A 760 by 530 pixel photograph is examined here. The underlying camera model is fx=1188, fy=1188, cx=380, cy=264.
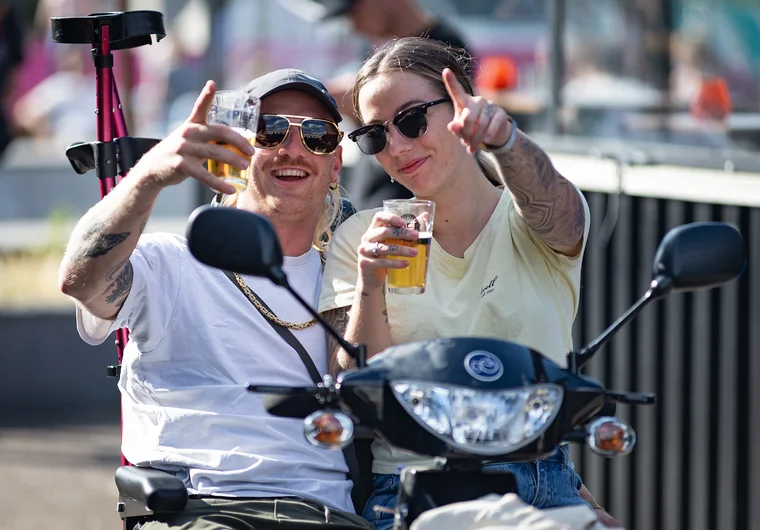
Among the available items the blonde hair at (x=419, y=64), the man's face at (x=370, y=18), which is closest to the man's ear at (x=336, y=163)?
the blonde hair at (x=419, y=64)

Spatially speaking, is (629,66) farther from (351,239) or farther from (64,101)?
(64,101)

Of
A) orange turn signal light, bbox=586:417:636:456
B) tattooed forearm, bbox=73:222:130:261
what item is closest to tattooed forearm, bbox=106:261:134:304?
tattooed forearm, bbox=73:222:130:261

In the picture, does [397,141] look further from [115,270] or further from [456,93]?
[115,270]

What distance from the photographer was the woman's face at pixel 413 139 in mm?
3229

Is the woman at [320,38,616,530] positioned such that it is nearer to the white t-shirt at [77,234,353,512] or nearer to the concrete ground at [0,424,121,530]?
the white t-shirt at [77,234,353,512]

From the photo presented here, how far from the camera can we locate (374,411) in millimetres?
2266

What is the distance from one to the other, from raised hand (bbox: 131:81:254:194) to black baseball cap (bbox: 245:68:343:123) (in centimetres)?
72

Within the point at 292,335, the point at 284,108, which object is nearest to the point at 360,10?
the point at 284,108

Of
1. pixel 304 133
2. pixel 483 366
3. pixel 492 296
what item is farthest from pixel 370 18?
pixel 483 366

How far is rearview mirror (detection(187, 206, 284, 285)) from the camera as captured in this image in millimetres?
2256

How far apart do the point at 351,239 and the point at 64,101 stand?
13181 millimetres

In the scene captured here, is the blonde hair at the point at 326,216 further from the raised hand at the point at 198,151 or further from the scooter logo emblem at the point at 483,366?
the scooter logo emblem at the point at 483,366

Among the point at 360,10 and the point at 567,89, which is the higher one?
the point at 360,10

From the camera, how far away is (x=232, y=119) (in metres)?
2.74
